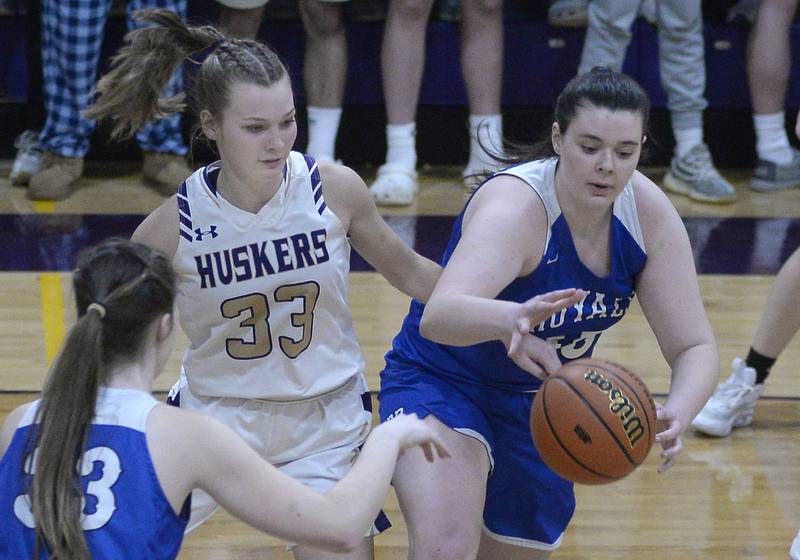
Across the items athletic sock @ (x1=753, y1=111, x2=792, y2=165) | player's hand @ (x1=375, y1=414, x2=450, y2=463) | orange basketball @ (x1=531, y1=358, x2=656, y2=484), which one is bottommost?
athletic sock @ (x1=753, y1=111, x2=792, y2=165)

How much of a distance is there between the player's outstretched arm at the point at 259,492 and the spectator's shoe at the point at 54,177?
185 inches

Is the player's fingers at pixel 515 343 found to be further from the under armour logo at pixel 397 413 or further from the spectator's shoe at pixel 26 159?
the spectator's shoe at pixel 26 159

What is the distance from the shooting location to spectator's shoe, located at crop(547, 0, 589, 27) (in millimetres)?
6848

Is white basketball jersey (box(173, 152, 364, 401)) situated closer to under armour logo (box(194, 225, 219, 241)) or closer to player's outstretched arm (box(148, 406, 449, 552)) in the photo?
under armour logo (box(194, 225, 219, 241))

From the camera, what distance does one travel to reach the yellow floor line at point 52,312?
15.3 feet

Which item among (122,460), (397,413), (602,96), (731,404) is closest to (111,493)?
(122,460)

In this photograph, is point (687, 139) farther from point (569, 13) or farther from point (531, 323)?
point (531, 323)

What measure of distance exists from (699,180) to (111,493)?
17.0ft

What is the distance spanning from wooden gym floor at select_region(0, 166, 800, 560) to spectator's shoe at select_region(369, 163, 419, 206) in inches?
2.9

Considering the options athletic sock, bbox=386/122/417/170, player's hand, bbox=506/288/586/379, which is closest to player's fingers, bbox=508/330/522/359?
player's hand, bbox=506/288/586/379

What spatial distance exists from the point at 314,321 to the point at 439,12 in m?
4.36

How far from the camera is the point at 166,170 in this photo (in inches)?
261

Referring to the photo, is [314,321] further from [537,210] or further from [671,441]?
[671,441]

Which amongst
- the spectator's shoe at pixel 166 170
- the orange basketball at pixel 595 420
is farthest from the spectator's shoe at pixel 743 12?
the orange basketball at pixel 595 420
